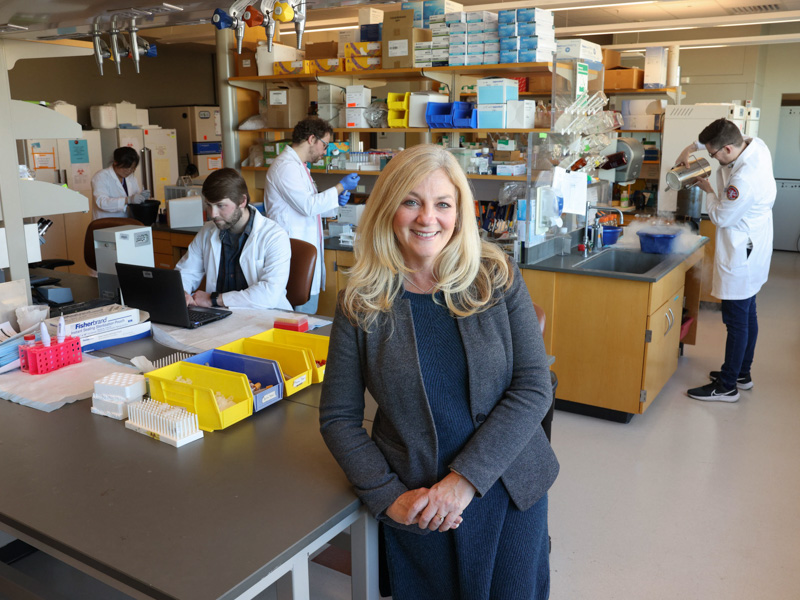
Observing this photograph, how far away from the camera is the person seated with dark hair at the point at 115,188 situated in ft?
19.5

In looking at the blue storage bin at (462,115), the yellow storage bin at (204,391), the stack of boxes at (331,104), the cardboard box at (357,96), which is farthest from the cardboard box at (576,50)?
the yellow storage bin at (204,391)

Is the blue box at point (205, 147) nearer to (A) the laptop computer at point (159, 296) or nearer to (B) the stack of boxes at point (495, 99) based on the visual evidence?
(B) the stack of boxes at point (495, 99)

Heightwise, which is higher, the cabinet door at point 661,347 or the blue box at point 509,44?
the blue box at point 509,44

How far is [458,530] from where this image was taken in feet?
4.99

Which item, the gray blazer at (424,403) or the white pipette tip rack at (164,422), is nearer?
the gray blazer at (424,403)

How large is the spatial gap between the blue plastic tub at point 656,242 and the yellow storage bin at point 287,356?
2853 mm

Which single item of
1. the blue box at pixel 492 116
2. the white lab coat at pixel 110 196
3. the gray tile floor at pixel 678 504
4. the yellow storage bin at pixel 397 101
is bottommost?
the gray tile floor at pixel 678 504

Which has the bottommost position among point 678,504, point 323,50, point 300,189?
point 678,504

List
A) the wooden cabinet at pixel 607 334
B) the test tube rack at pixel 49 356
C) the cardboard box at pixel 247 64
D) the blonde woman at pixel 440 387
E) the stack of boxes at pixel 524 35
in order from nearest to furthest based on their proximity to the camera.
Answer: the blonde woman at pixel 440 387, the test tube rack at pixel 49 356, the wooden cabinet at pixel 607 334, the stack of boxes at pixel 524 35, the cardboard box at pixel 247 64

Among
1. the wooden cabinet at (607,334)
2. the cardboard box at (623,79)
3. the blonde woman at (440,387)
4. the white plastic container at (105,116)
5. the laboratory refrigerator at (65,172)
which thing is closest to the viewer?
the blonde woman at (440,387)

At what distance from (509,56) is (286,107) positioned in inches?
79.1

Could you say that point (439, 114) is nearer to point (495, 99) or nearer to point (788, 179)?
point (495, 99)

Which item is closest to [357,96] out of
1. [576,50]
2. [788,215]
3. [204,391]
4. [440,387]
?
[576,50]

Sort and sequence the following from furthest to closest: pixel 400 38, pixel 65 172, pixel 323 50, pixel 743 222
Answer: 1. pixel 65 172
2. pixel 323 50
3. pixel 400 38
4. pixel 743 222
